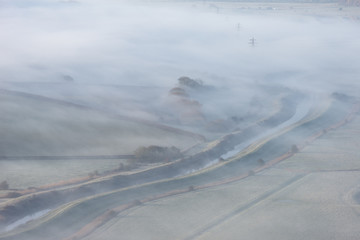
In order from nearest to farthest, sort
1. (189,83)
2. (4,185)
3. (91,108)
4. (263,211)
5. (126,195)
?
(263,211) → (126,195) → (4,185) → (91,108) → (189,83)

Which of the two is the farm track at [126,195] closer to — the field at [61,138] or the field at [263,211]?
the field at [263,211]

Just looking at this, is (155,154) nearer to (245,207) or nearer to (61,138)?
(61,138)

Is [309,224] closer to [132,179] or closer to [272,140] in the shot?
[132,179]

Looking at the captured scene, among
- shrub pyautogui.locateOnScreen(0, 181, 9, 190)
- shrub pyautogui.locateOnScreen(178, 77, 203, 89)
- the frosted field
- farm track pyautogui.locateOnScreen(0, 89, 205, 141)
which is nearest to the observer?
shrub pyautogui.locateOnScreen(0, 181, 9, 190)

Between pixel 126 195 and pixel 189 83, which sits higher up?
pixel 189 83

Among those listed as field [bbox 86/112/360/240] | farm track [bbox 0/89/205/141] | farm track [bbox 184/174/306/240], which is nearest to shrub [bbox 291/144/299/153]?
field [bbox 86/112/360/240]

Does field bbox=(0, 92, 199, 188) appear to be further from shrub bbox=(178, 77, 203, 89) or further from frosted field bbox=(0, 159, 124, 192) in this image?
shrub bbox=(178, 77, 203, 89)

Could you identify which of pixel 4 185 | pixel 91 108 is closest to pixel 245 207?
pixel 4 185

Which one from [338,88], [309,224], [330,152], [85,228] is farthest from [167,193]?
[338,88]

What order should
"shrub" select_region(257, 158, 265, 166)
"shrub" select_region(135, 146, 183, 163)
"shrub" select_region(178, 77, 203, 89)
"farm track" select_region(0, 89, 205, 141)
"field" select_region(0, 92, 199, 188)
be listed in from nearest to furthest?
"field" select_region(0, 92, 199, 188) < "shrub" select_region(135, 146, 183, 163) < "shrub" select_region(257, 158, 265, 166) < "farm track" select_region(0, 89, 205, 141) < "shrub" select_region(178, 77, 203, 89)
